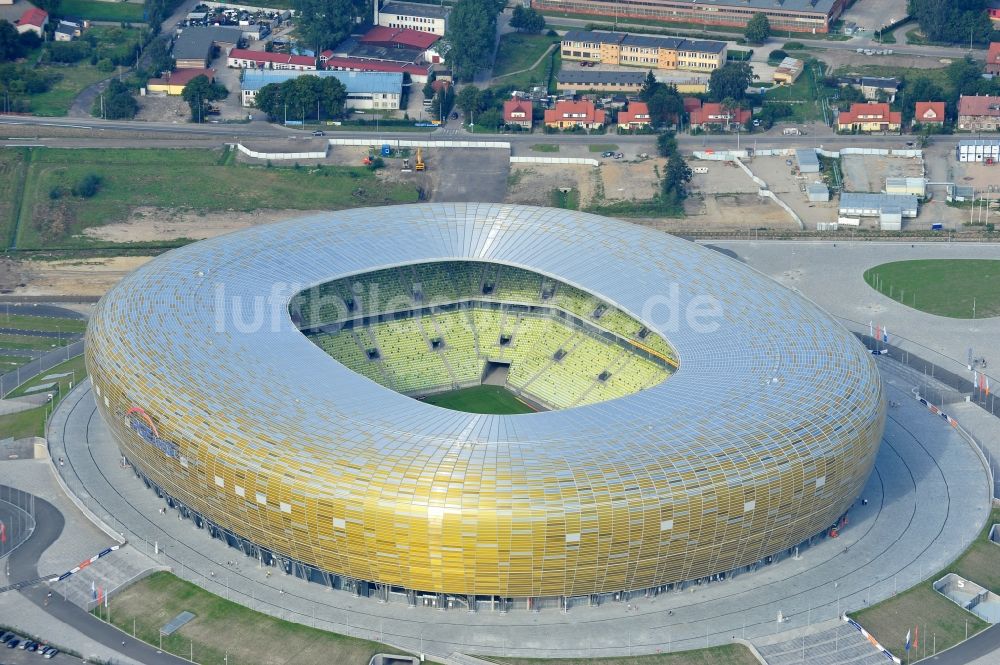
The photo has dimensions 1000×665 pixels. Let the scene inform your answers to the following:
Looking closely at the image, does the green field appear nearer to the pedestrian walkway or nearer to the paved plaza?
the paved plaza

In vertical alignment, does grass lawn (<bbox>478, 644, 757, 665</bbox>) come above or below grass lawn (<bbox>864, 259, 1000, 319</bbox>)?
below

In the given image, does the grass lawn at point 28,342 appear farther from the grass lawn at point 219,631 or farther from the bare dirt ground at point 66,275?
the grass lawn at point 219,631

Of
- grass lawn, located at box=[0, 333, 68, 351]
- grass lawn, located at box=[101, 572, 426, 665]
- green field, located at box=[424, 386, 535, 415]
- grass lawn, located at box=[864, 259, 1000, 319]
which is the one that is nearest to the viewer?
grass lawn, located at box=[101, 572, 426, 665]

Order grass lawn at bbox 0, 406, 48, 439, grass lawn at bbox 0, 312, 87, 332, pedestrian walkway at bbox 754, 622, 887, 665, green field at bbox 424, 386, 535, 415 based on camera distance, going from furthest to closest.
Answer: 1. grass lawn at bbox 0, 312, 87, 332
2. green field at bbox 424, 386, 535, 415
3. grass lawn at bbox 0, 406, 48, 439
4. pedestrian walkway at bbox 754, 622, 887, 665

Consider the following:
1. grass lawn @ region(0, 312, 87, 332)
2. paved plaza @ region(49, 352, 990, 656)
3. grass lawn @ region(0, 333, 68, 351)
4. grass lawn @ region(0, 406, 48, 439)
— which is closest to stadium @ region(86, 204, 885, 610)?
paved plaza @ region(49, 352, 990, 656)

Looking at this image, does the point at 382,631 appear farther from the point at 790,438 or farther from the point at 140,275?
the point at 140,275

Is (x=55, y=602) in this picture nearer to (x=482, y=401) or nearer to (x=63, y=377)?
(x=63, y=377)
